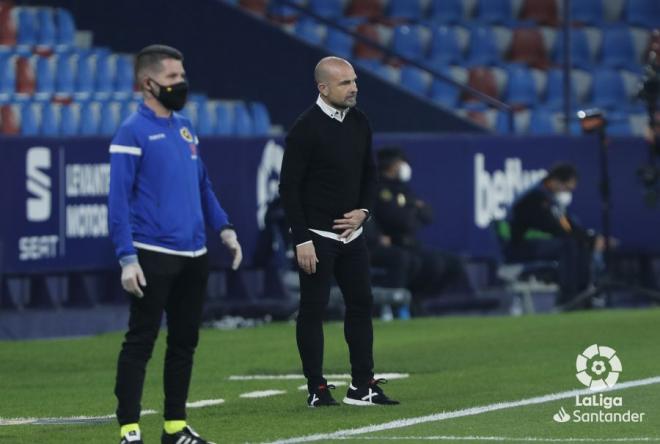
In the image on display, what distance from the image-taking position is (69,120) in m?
18.6

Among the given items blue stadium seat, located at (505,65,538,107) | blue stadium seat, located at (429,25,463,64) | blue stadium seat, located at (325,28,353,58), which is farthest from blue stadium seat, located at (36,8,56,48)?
blue stadium seat, located at (505,65,538,107)

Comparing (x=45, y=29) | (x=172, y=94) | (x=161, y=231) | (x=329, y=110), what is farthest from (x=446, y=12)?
(x=161, y=231)

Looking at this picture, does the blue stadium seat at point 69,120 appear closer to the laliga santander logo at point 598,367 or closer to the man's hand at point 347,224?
the laliga santander logo at point 598,367

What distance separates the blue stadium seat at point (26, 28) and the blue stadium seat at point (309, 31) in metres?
3.39

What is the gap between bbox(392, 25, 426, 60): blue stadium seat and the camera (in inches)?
912

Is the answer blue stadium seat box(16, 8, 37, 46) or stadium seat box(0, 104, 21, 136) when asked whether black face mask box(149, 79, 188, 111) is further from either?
blue stadium seat box(16, 8, 37, 46)

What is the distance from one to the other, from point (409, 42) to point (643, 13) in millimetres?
3511

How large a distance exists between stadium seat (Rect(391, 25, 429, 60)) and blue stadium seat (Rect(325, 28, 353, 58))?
2.36 feet

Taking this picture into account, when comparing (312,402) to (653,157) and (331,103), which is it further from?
(653,157)

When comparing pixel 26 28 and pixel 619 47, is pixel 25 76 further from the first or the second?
pixel 619 47

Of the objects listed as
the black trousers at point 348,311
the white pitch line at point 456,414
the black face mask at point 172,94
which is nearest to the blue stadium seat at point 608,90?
the white pitch line at point 456,414

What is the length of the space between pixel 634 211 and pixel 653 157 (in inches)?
83.3

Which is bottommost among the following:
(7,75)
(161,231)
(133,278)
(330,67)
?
(133,278)

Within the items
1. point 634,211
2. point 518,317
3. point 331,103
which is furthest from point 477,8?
point 331,103
